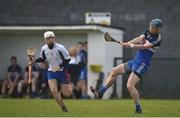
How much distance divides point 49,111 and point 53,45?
1.51 m

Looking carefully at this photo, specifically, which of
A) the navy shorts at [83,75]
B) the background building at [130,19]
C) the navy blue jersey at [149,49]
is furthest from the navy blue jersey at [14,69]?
the navy blue jersey at [149,49]

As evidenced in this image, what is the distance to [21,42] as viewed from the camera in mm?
27438

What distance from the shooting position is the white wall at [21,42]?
1069 inches

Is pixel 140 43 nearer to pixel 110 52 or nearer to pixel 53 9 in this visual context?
pixel 110 52

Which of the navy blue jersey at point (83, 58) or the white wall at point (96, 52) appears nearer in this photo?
the navy blue jersey at point (83, 58)

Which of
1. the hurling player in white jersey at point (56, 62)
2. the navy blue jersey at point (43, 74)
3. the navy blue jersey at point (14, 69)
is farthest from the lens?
the navy blue jersey at point (14, 69)

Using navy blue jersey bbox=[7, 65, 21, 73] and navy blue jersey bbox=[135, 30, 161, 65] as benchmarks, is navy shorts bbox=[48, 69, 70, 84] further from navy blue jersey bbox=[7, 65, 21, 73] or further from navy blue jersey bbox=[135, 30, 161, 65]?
navy blue jersey bbox=[7, 65, 21, 73]

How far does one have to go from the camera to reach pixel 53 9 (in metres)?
28.6

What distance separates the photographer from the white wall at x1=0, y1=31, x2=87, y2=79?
27141mm

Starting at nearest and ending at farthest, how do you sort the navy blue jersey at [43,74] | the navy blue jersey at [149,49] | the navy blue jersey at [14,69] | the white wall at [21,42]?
1. the navy blue jersey at [149,49]
2. the navy blue jersey at [43,74]
3. the navy blue jersey at [14,69]
4. the white wall at [21,42]

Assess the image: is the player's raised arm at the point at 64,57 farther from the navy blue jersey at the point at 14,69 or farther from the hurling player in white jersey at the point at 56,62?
the navy blue jersey at the point at 14,69

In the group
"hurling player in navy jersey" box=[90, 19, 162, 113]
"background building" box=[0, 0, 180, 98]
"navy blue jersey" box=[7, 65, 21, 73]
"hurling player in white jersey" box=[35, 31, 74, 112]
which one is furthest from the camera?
"background building" box=[0, 0, 180, 98]

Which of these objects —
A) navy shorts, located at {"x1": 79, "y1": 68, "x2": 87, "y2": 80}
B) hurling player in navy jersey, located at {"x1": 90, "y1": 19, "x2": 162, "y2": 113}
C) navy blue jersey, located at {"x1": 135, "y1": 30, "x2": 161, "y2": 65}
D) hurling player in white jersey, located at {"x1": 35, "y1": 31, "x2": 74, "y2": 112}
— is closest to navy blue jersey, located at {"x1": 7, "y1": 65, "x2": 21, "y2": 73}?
navy shorts, located at {"x1": 79, "y1": 68, "x2": 87, "y2": 80}

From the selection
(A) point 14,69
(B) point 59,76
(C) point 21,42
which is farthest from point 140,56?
(C) point 21,42
